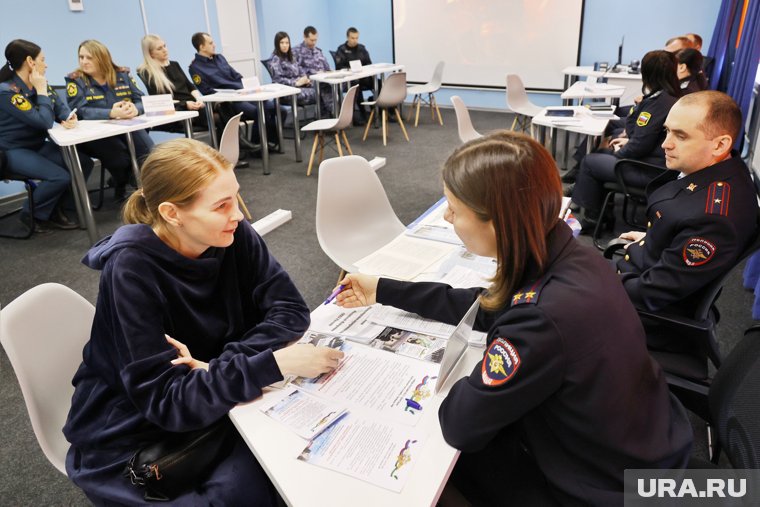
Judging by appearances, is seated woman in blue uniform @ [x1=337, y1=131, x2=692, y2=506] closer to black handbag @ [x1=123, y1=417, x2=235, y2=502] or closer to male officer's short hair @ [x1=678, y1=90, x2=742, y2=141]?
black handbag @ [x1=123, y1=417, x2=235, y2=502]

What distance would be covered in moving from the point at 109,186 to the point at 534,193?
4.74 meters

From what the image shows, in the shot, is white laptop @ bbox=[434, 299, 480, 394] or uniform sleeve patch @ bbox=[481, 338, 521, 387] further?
white laptop @ bbox=[434, 299, 480, 394]

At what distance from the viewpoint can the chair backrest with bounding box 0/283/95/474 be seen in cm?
115

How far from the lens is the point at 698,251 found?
165cm

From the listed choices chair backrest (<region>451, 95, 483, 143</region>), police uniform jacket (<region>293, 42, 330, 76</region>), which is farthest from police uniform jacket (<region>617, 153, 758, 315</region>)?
police uniform jacket (<region>293, 42, 330, 76</region>)

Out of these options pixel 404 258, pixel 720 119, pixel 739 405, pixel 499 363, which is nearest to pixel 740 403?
pixel 739 405

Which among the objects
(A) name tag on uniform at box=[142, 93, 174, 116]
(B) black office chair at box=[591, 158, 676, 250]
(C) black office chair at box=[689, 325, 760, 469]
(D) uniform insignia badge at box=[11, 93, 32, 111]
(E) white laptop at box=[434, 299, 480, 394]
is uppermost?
(D) uniform insignia badge at box=[11, 93, 32, 111]

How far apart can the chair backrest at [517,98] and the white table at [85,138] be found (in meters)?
3.42

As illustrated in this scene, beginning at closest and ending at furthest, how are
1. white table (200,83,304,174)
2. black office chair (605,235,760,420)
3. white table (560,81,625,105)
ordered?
black office chair (605,235,760,420), white table (560,81,625,105), white table (200,83,304,174)

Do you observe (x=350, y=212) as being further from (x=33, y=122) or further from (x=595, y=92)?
(x=595, y=92)

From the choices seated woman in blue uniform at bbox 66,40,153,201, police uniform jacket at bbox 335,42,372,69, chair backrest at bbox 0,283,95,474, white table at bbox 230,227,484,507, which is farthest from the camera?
police uniform jacket at bbox 335,42,372,69

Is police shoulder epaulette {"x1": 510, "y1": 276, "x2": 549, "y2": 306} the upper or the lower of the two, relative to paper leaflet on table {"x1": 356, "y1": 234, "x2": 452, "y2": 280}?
upper

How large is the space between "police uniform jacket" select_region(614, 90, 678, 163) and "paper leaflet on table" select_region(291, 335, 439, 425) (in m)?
2.77

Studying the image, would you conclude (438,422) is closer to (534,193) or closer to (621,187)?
(534,193)
